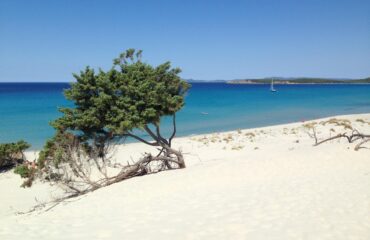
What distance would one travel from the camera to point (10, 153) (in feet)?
53.5

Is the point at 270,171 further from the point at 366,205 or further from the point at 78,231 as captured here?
the point at 78,231

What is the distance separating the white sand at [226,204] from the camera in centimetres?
616

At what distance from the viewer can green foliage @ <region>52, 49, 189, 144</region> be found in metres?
11.3

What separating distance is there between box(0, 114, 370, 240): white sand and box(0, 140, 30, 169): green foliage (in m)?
2.29

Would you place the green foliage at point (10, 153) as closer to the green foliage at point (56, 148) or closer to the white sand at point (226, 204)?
the white sand at point (226, 204)

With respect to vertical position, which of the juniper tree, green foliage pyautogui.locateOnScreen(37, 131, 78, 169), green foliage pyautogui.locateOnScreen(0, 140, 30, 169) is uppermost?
the juniper tree

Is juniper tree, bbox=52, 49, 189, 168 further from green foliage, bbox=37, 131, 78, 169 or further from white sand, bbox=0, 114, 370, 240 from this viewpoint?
white sand, bbox=0, 114, 370, 240

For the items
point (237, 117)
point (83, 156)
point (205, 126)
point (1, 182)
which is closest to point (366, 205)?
point (83, 156)

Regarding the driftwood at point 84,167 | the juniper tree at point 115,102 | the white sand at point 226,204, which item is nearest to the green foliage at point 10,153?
the white sand at point 226,204

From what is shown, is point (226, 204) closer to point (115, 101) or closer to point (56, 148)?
point (115, 101)

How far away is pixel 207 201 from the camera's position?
8352mm

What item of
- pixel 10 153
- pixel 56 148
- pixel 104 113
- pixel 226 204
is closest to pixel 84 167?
pixel 56 148

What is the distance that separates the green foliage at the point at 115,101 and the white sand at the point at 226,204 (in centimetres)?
204

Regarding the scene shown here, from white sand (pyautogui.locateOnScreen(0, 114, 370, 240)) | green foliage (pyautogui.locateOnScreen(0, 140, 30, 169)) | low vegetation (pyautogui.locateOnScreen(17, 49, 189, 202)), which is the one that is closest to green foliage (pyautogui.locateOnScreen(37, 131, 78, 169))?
low vegetation (pyautogui.locateOnScreen(17, 49, 189, 202))
